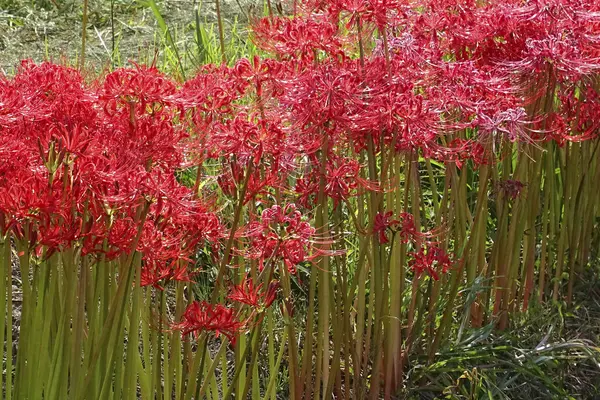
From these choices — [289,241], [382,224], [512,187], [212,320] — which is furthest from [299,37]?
[512,187]

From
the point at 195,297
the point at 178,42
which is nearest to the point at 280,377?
the point at 195,297

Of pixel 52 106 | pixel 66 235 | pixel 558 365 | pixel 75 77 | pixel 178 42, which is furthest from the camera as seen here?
pixel 178 42

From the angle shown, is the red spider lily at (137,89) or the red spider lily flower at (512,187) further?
the red spider lily flower at (512,187)

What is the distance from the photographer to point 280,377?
3428mm

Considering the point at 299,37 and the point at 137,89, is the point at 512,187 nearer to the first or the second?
the point at 299,37

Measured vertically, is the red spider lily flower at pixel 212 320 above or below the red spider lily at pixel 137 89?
below

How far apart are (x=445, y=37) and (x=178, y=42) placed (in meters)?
3.01

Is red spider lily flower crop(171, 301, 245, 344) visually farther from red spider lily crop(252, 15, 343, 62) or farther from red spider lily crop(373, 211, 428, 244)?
red spider lily crop(252, 15, 343, 62)

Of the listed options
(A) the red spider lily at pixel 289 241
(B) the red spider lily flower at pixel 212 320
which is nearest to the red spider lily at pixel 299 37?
(A) the red spider lily at pixel 289 241

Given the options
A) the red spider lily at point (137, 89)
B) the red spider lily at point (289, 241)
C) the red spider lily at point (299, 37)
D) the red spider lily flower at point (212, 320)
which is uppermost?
the red spider lily at point (299, 37)

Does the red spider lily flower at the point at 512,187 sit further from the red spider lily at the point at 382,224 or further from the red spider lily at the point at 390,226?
the red spider lily at the point at 382,224

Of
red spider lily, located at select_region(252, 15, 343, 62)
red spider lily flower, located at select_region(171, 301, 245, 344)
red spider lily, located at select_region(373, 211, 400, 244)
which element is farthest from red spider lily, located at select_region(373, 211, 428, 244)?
red spider lily flower, located at select_region(171, 301, 245, 344)

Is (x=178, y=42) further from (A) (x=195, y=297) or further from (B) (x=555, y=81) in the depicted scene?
(B) (x=555, y=81)

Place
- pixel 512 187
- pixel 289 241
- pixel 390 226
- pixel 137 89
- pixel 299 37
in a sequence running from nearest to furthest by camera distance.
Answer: pixel 289 241
pixel 137 89
pixel 299 37
pixel 390 226
pixel 512 187
